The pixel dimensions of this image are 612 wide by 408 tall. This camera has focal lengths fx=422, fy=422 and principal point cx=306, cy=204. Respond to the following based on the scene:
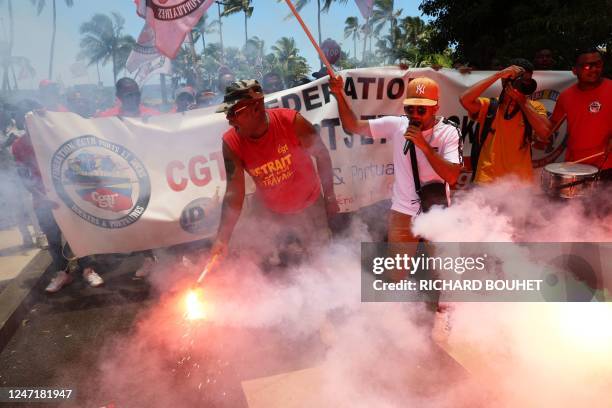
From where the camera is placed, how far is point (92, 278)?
4.25 metres

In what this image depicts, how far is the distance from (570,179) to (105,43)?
62164 mm

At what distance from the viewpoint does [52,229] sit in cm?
412

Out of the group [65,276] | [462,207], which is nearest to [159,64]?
[65,276]

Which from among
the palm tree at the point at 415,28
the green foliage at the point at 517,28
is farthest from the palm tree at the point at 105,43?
the green foliage at the point at 517,28

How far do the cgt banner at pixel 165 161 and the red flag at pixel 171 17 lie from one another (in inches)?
33.8

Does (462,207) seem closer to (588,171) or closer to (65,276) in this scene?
(588,171)

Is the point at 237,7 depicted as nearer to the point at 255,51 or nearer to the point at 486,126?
the point at 255,51

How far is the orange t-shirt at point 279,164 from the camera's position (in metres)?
2.94

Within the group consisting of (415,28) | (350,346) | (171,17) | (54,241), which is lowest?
(350,346)

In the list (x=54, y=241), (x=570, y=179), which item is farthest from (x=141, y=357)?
(x=570, y=179)

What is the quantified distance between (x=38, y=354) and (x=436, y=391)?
9.44 ft

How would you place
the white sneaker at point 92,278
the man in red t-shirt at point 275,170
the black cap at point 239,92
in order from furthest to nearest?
the white sneaker at point 92,278
the man in red t-shirt at point 275,170
the black cap at point 239,92

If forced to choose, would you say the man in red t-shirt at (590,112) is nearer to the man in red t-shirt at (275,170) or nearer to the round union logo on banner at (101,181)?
the man in red t-shirt at (275,170)

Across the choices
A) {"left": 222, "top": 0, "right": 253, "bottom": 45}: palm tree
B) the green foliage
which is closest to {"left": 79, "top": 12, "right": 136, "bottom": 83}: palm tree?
{"left": 222, "top": 0, "right": 253, "bottom": 45}: palm tree
